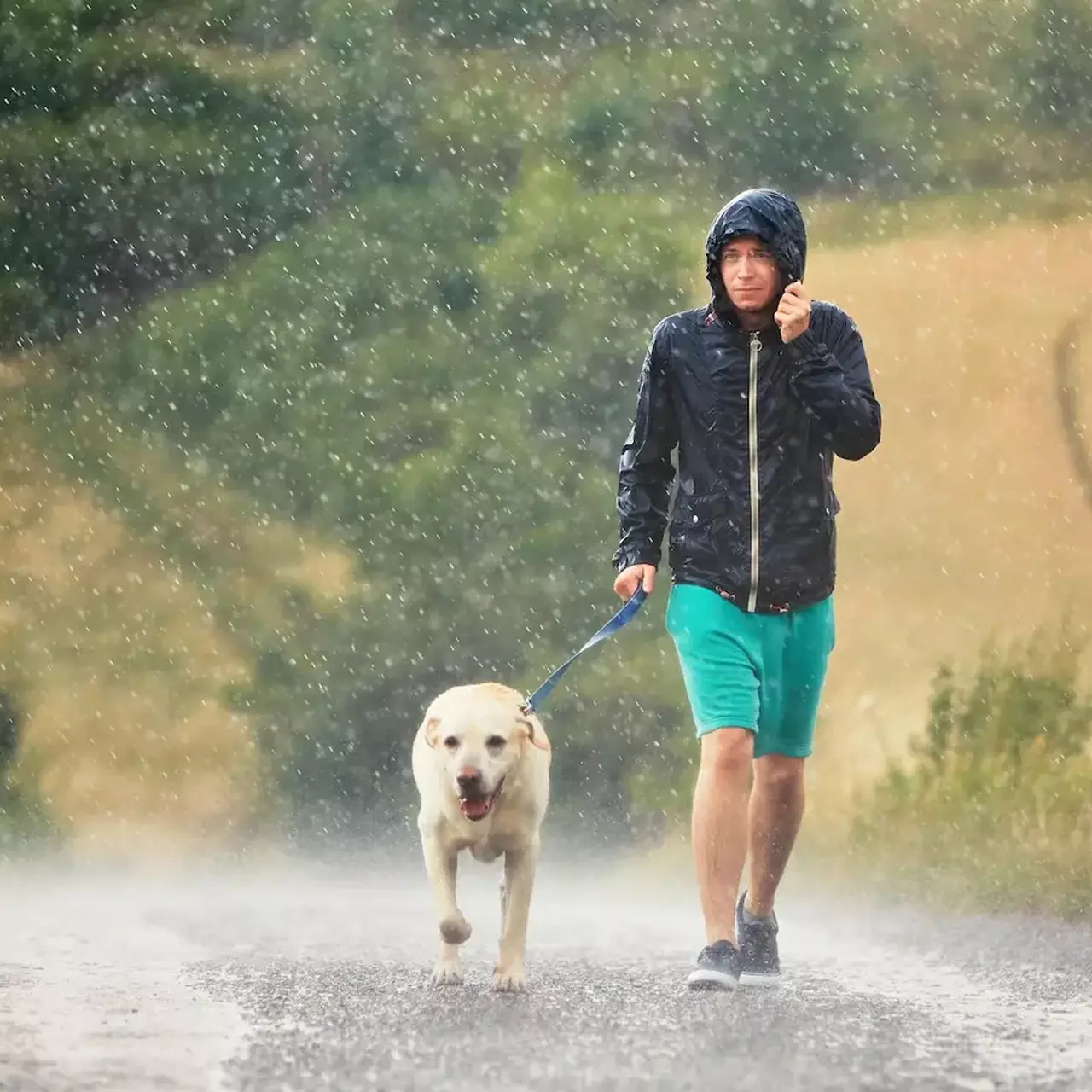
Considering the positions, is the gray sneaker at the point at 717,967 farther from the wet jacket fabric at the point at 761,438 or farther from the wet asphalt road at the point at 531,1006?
the wet jacket fabric at the point at 761,438

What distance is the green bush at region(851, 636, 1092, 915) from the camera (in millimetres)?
7328

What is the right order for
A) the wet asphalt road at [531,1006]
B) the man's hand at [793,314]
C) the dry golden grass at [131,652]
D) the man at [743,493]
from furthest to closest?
1. the dry golden grass at [131,652]
2. the man at [743,493]
3. the man's hand at [793,314]
4. the wet asphalt road at [531,1006]

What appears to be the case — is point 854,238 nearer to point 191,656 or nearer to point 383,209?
point 383,209

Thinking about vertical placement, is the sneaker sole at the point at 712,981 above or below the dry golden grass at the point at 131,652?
below

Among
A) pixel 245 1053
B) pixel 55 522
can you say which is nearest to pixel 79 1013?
pixel 245 1053

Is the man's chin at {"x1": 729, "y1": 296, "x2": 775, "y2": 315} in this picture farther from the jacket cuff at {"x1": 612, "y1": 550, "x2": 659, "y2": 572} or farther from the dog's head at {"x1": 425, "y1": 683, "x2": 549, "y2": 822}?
the dog's head at {"x1": 425, "y1": 683, "x2": 549, "y2": 822}

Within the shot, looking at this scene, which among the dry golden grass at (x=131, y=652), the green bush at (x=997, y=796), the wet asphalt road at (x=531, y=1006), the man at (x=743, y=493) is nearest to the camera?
the wet asphalt road at (x=531, y=1006)

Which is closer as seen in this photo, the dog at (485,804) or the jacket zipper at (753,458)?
the jacket zipper at (753,458)

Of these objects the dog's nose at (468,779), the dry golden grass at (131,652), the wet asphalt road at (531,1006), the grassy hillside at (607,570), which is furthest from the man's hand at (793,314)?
the dry golden grass at (131,652)

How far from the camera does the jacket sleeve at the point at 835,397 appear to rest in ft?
15.1

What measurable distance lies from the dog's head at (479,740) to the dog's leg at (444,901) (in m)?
0.19

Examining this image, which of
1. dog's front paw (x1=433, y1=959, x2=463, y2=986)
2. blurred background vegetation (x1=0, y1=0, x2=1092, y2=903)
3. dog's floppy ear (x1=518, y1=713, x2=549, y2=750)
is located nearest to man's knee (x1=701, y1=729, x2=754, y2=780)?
dog's floppy ear (x1=518, y1=713, x2=549, y2=750)

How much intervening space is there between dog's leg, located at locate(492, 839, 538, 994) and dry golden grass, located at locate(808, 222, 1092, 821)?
17.9 ft

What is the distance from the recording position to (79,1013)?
4574 mm
